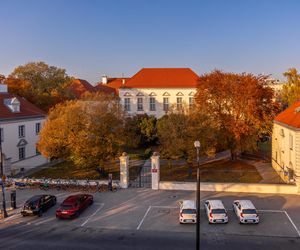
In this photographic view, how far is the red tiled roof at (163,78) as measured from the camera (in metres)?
64.4

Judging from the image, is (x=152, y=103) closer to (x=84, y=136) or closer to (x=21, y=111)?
(x=21, y=111)

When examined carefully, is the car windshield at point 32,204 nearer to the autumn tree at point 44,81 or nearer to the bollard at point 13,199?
the bollard at point 13,199

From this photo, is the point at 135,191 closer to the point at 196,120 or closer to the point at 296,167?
the point at 196,120

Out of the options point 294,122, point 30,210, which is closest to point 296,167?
point 294,122

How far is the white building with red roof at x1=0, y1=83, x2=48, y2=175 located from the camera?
3862 centimetres

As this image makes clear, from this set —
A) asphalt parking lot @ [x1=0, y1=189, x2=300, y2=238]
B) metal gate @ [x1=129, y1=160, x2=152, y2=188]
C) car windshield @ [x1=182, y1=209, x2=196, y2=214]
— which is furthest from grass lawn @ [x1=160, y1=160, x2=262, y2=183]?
car windshield @ [x1=182, y1=209, x2=196, y2=214]

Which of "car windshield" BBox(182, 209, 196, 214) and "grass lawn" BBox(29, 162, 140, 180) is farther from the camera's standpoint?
"grass lawn" BBox(29, 162, 140, 180)

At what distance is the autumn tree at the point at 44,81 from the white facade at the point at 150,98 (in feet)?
38.2

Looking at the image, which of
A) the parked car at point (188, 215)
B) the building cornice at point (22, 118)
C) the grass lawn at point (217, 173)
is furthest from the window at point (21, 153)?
Result: the parked car at point (188, 215)

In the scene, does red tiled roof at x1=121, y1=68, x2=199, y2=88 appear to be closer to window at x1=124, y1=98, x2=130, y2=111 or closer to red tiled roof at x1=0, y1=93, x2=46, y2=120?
window at x1=124, y1=98, x2=130, y2=111

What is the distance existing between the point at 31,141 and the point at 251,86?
93.1 feet

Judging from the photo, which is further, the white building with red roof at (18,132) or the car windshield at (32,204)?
the white building with red roof at (18,132)

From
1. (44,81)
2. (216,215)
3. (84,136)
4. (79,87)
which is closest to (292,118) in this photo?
(216,215)

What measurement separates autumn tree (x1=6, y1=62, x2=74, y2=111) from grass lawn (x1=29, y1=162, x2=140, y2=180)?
18.2 m
